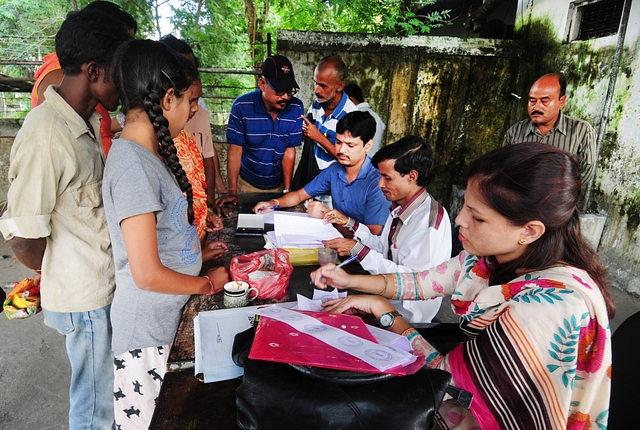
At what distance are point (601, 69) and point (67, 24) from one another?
455cm

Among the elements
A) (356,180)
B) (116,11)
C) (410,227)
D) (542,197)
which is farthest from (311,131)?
(542,197)

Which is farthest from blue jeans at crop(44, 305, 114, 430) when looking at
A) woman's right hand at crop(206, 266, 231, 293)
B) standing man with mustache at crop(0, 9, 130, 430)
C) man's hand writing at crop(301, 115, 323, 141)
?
man's hand writing at crop(301, 115, 323, 141)

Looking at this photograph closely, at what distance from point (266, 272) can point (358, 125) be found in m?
1.24

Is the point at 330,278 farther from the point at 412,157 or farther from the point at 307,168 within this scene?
the point at 307,168

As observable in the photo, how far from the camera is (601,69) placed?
12.6ft

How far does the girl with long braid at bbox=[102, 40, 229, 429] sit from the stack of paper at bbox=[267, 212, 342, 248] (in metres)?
0.57

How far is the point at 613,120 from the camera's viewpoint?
3.72 m

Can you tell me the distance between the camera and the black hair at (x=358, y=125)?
235 centimetres

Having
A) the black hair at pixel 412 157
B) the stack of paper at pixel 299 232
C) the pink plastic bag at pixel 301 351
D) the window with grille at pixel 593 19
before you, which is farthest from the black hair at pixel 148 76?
the window with grille at pixel 593 19

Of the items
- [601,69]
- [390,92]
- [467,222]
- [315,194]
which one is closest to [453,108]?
[390,92]

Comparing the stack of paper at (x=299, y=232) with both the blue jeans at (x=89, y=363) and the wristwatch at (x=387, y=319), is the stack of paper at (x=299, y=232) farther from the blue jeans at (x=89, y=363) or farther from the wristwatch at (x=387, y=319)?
the blue jeans at (x=89, y=363)

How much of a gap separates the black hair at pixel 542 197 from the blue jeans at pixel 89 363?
145 cm

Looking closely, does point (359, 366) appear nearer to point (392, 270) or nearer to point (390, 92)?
point (392, 270)

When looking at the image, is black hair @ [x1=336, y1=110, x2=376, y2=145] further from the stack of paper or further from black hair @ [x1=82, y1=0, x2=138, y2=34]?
→ black hair @ [x1=82, y1=0, x2=138, y2=34]
